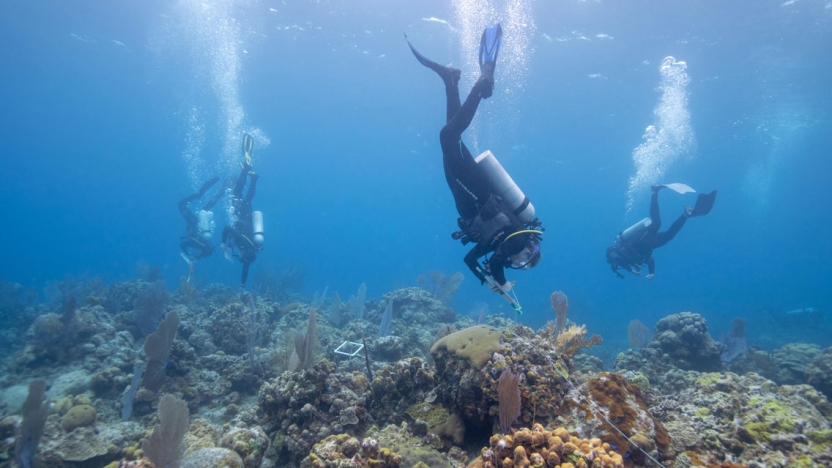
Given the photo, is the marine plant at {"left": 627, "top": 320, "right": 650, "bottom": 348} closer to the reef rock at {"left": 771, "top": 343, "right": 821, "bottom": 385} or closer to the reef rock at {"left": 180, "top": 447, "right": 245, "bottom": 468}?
the reef rock at {"left": 771, "top": 343, "right": 821, "bottom": 385}

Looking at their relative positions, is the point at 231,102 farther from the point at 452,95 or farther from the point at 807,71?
the point at 807,71

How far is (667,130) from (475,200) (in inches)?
1609

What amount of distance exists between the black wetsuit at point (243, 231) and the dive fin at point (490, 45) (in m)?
12.1

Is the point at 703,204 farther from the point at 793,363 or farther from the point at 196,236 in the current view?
the point at 196,236

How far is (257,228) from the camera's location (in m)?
16.4

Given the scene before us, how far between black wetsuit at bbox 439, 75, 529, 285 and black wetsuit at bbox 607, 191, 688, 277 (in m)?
11.6

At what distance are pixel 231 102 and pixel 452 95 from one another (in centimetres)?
4921

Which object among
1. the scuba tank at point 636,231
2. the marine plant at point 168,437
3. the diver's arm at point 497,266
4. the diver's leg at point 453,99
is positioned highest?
the scuba tank at point 636,231

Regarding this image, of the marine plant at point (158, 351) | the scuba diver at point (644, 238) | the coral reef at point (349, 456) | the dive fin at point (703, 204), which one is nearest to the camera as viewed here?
the coral reef at point (349, 456)

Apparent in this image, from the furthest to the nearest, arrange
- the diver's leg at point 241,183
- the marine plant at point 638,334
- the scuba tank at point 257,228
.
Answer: the diver's leg at point 241,183 < the scuba tank at point 257,228 < the marine plant at point 638,334

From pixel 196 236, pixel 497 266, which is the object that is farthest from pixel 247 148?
pixel 497 266

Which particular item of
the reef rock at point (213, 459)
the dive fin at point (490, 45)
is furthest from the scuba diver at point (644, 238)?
the reef rock at point (213, 459)

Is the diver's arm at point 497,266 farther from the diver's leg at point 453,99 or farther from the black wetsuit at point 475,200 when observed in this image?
the diver's leg at point 453,99

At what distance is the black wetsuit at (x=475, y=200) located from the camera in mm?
5652
